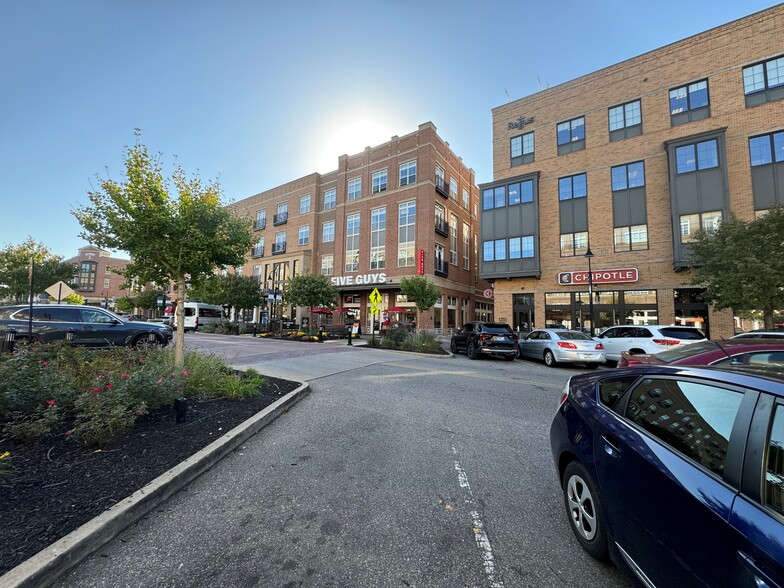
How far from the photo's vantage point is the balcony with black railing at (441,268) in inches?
1177

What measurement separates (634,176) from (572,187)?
3373 mm

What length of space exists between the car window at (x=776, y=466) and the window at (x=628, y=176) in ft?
79.2

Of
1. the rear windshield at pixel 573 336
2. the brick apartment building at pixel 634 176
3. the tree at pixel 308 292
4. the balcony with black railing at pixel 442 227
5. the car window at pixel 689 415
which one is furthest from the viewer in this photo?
the balcony with black railing at pixel 442 227

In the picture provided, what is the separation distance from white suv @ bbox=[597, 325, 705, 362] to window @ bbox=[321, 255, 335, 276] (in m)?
26.6

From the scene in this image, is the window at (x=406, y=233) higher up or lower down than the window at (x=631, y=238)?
higher up

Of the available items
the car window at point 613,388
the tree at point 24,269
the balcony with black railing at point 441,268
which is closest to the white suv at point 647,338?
the car window at point 613,388

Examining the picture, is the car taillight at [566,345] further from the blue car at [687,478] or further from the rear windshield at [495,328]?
the blue car at [687,478]

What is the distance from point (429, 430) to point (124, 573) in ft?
12.5

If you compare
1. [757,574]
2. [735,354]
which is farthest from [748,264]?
[757,574]

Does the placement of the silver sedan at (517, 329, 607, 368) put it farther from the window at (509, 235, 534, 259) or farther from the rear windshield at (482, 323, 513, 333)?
the window at (509, 235, 534, 259)

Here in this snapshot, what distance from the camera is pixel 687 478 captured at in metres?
1.64

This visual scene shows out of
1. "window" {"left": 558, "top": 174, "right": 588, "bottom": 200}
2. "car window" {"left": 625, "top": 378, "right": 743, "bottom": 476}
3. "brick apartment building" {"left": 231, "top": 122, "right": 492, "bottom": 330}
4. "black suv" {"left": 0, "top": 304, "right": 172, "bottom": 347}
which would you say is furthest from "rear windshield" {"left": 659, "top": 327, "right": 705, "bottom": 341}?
"brick apartment building" {"left": 231, "top": 122, "right": 492, "bottom": 330}

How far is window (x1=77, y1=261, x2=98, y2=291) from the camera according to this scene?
266 ft

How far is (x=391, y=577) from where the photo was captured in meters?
2.24
